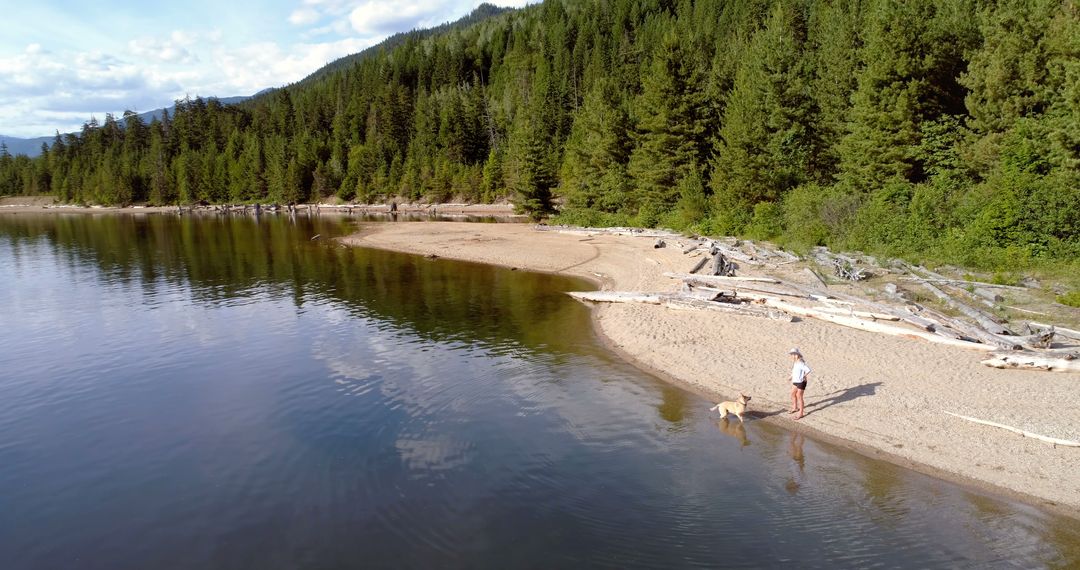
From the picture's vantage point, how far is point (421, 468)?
12.4 meters

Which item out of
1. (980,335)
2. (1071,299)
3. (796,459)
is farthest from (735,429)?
(1071,299)

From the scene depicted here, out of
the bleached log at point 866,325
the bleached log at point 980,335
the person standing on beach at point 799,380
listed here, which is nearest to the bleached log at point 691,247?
the bleached log at point 866,325

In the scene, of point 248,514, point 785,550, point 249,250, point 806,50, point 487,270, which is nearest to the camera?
point 785,550

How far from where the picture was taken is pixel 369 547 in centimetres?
980

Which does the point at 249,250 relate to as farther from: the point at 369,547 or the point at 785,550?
the point at 785,550

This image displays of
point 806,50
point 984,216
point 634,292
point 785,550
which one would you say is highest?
point 806,50

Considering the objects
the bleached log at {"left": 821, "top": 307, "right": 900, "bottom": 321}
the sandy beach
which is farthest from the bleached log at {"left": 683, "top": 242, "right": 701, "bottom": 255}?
the bleached log at {"left": 821, "top": 307, "right": 900, "bottom": 321}

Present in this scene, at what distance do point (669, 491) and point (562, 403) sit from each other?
489 cm

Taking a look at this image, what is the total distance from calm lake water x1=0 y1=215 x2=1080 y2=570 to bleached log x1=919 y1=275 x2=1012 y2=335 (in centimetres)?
769

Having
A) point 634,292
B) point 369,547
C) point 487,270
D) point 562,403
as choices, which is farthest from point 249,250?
point 369,547

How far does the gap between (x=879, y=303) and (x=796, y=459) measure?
10.3 metres

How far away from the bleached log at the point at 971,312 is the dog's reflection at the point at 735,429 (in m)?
8.46

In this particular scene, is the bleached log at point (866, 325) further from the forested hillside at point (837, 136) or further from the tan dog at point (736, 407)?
the forested hillside at point (837, 136)

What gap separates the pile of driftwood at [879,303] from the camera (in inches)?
594
